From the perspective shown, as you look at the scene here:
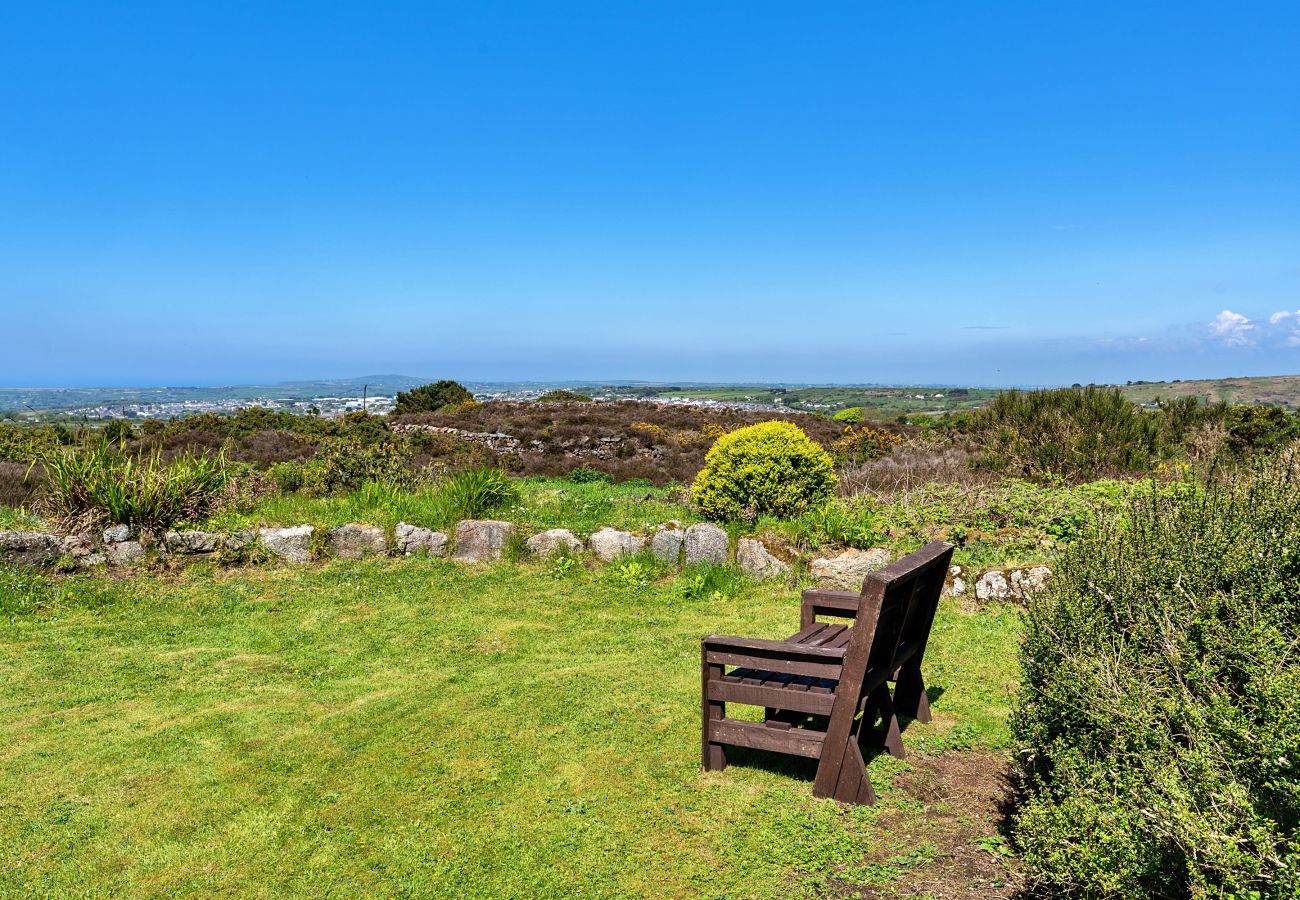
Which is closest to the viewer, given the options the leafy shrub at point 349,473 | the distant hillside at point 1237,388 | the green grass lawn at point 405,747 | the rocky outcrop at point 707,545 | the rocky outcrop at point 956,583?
the green grass lawn at point 405,747

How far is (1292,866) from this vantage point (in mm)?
1826

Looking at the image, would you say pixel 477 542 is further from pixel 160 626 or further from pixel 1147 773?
pixel 1147 773

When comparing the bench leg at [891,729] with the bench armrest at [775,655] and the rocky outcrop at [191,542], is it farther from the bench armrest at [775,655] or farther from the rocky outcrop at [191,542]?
the rocky outcrop at [191,542]

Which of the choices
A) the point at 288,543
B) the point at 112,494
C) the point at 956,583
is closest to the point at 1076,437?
the point at 956,583

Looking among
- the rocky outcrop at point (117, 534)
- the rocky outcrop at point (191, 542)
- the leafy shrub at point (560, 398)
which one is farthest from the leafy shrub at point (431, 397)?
the rocky outcrop at point (191, 542)

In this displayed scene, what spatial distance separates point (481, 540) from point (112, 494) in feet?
13.4

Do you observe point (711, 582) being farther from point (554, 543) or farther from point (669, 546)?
point (554, 543)

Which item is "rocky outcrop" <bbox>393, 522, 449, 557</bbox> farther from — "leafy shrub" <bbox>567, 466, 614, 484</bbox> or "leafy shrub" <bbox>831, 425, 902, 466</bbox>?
"leafy shrub" <bbox>831, 425, 902, 466</bbox>

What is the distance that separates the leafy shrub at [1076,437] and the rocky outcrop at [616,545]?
6.49 meters

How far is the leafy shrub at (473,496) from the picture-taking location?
9305mm

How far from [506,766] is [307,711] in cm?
172

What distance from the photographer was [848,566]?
308 inches

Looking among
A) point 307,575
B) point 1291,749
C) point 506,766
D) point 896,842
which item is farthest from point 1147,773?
point 307,575

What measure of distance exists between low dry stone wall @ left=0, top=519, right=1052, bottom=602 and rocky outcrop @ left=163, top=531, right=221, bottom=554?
0.4 inches
